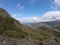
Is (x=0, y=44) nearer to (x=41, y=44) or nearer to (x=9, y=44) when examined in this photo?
(x=9, y=44)

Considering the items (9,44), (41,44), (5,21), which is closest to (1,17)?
(5,21)

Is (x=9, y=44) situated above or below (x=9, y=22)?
below

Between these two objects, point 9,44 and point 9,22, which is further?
point 9,22

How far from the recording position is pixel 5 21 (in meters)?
144

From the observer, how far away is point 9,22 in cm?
14475

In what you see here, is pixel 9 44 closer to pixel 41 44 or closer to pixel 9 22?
pixel 41 44

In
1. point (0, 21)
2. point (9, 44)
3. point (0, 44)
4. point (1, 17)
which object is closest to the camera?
point (0, 44)

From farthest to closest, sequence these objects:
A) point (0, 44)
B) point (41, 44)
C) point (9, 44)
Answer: point (41, 44) < point (9, 44) < point (0, 44)

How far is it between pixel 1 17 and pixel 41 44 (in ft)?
231

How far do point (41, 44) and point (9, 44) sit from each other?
41.7 meters

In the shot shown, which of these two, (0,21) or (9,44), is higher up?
(0,21)

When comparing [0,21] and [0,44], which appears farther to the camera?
[0,21]

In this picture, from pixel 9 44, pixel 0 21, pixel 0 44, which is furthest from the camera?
pixel 0 21

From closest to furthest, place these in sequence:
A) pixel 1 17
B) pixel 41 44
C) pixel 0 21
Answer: pixel 41 44 → pixel 0 21 → pixel 1 17
